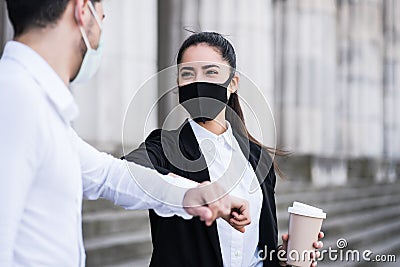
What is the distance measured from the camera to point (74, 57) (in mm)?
1944

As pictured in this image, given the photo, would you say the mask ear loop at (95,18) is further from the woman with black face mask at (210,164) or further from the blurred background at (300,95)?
the blurred background at (300,95)

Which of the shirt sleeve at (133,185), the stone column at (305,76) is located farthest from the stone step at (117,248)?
the stone column at (305,76)

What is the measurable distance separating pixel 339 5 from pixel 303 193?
913 cm

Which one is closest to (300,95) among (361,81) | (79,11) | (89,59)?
(361,81)

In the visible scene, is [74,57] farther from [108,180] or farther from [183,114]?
[183,114]

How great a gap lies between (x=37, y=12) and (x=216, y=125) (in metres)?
1.11

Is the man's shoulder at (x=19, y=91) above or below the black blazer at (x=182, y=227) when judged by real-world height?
above

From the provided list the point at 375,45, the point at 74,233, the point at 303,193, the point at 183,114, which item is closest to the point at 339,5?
the point at 375,45

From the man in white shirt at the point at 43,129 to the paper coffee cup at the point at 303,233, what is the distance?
100 cm

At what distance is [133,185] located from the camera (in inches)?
88.3

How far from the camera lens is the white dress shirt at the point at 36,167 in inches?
66.9

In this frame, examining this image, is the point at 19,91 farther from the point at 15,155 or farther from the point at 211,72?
the point at 211,72

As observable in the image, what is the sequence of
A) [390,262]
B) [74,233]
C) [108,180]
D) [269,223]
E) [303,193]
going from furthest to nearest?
[303,193] < [390,262] < [269,223] < [108,180] < [74,233]

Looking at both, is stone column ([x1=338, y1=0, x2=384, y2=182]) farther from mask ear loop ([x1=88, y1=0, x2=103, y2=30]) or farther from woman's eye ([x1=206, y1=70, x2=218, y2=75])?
mask ear loop ([x1=88, y1=0, x2=103, y2=30])
